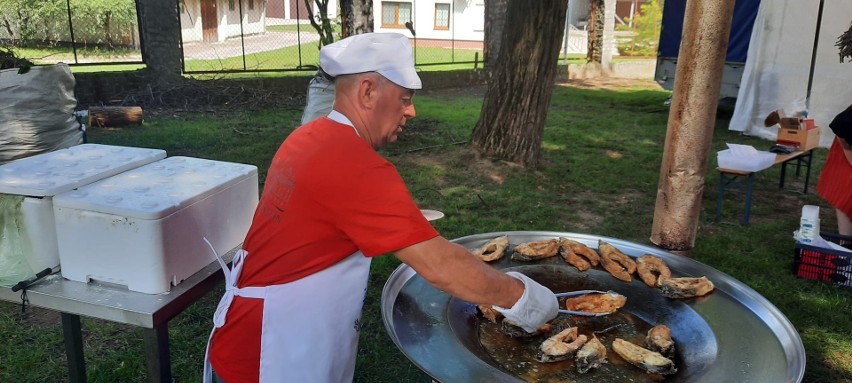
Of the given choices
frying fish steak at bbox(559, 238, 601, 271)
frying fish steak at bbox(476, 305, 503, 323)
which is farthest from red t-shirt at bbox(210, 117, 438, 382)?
frying fish steak at bbox(559, 238, 601, 271)

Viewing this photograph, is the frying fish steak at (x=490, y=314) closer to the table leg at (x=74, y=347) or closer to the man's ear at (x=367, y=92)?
the man's ear at (x=367, y=92)

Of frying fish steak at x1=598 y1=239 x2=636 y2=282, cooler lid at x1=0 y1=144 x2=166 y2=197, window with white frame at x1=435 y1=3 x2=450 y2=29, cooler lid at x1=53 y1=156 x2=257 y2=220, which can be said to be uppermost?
window with white frame at x1=435 y1=3 x2=450 y2=29

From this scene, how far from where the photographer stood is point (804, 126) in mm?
6516

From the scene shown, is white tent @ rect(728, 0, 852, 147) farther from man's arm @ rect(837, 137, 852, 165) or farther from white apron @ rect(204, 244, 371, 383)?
white apron @ rect(204, 244, 371, 383)

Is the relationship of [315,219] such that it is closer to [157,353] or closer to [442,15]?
[157,353]

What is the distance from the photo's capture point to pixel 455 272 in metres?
1.61

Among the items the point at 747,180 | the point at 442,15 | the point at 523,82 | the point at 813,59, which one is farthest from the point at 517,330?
the point at 442,15

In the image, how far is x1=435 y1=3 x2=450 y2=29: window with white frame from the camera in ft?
83.6

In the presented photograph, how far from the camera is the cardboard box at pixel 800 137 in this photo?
6414 mm

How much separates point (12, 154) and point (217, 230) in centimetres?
438

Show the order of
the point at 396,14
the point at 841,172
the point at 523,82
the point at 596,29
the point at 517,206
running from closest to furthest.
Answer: the point at 841,172 → the point at 517,206 → the point at 523,82 → the point at 596,29 → the point at 396,14

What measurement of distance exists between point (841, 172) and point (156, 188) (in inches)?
199

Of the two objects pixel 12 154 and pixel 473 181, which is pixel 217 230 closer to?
pixel 12 154

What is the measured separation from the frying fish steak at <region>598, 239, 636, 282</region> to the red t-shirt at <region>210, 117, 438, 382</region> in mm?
1220
